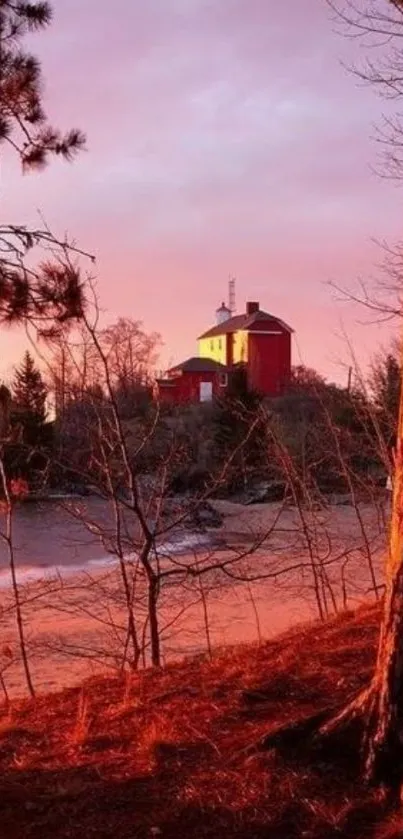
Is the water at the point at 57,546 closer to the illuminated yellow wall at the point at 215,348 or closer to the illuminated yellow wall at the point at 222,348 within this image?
the illuminated yellow wall at the point at 222,348

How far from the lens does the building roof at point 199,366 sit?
63.2m

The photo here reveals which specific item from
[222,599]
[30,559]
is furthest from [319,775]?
[30,559]

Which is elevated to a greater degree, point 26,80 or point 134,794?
point 26,80

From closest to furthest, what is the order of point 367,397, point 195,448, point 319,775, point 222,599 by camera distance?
point 319,775 → point 367,397 → point 222,599 → point 195,448

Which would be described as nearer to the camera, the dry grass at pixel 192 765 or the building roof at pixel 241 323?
the dry grass at pixel 192 765

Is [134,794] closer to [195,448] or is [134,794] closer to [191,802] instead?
[191,802]

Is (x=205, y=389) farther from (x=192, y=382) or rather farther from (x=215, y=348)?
(x=215, y=348)

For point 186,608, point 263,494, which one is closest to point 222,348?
point 263,494

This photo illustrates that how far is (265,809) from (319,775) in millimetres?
358

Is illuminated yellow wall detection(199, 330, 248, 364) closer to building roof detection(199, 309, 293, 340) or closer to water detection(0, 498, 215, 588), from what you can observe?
building roof detection(199, 309, 293, 340)

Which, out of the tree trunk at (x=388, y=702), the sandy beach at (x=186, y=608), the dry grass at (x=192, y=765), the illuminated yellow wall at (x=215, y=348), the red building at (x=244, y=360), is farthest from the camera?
the illuminated yellow wall at (x=215, y=348)

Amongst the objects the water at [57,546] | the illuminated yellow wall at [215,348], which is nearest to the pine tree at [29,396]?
the water at [57,546]

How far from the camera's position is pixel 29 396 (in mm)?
29016

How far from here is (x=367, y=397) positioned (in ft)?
51.1
